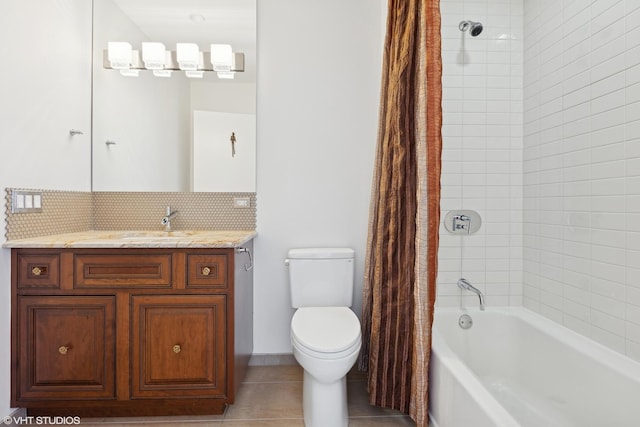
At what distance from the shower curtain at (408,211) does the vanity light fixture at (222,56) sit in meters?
1.05

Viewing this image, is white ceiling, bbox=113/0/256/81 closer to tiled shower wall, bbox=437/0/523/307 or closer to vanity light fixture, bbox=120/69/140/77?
vanity light fixture, bbox=120/69/140/77

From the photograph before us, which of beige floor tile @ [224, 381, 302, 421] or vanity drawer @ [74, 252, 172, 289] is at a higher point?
vanity drawer @ [74, 252, 172, 289]

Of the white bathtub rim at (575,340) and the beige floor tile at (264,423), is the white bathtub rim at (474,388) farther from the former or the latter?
the beige floor tile at (264,423)

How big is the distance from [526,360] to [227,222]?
1935mm

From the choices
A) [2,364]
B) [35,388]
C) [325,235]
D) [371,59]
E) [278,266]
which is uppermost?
[371,59]

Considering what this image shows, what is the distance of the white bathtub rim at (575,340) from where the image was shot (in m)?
1.29

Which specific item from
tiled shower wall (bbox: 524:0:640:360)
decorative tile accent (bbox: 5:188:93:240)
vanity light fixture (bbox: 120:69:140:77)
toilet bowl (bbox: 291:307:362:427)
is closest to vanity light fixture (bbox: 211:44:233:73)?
vanity light fixture (bbox: 120:69:140:77)

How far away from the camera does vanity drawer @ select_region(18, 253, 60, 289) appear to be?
5.07ft

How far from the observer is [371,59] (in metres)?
2.20

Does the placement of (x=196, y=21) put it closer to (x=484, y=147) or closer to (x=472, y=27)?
(x=472, y=27)

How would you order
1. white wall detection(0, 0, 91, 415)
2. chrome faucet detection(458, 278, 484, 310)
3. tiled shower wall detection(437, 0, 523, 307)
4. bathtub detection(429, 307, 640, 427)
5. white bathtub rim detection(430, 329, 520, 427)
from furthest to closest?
1. tiled shower wall detection(437, 0, 523, 307)
2. chrome faucet detection(458, 278, 484, 310)
3. white wall detection(0, 0, 91, 415)
4. bathtub detection(429, 307, 640, 427)
5. white bathtub rim detection(430, 329, 520, 427)

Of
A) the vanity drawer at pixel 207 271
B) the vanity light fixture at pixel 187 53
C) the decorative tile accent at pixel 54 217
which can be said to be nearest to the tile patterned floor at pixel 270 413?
the vanity drawer at pixel 207 271

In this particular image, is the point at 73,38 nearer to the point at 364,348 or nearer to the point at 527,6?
the point at 364,348

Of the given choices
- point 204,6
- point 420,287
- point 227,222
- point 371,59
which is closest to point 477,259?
point 420,287
